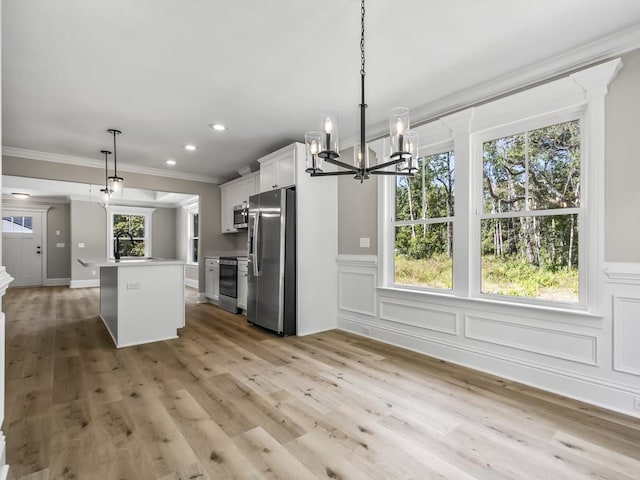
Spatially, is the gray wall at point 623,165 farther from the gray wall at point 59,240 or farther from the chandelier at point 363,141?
the gray wall at point 59,240

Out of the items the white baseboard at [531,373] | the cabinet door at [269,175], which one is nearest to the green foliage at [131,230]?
the cabinet door at [269,175]

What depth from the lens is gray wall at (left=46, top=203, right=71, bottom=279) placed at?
30.0 feet

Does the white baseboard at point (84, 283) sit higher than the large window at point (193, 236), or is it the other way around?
the large window at point (193, 236)

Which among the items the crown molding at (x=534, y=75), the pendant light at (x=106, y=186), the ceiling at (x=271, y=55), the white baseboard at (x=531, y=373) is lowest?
the white baseboard at (x=531, y=373)

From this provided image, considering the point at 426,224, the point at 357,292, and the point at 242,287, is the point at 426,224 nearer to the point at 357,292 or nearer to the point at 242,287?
the point at 357,292

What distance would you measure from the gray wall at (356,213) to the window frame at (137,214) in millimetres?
7585

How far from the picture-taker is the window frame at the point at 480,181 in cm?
237

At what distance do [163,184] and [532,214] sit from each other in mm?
5757

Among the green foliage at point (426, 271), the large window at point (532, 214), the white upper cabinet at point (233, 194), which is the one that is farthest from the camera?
the white upper cabinet at point (233, 194)

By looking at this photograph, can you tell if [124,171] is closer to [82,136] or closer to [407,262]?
[82,136]

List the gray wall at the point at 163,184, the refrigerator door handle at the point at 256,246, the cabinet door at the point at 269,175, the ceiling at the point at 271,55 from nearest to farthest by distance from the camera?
the ceiling at the point at 271,55 < the refrigerator door handle at the point at 256,246 < the cabinet door at the point at 269,175 < the gray wall at the point at 163,184

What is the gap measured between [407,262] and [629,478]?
2.37 m

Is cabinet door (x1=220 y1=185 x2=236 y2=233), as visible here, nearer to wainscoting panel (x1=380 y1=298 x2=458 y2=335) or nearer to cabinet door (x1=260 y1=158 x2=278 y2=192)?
cabinet door (x1=260 y1=158 x2=278 y2=192)

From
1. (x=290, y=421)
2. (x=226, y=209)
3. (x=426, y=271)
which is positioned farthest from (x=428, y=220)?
(x=226, y=209)
